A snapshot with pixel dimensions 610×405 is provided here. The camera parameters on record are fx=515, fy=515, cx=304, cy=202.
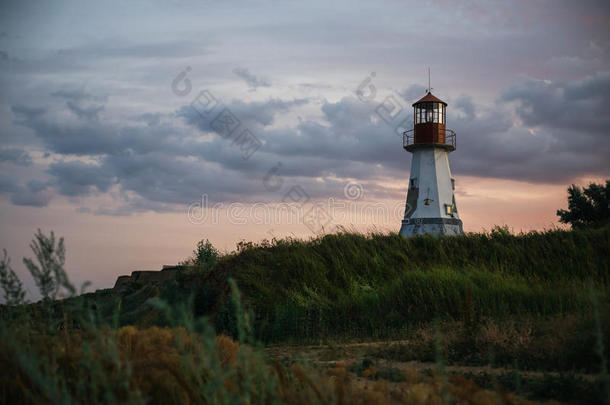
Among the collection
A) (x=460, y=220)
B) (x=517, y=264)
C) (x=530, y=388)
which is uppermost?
(x=460, y=220)

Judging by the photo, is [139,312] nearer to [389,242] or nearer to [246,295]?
[246,295]

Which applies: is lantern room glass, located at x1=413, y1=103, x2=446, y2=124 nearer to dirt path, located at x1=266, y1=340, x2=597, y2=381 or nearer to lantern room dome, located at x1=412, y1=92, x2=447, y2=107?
lantern room dome, located at x1=412, y1=92, x2=447, y2=107

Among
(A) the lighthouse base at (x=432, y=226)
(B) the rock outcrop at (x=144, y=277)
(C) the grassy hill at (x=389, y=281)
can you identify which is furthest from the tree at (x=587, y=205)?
(B) the rock outcrop at (x=144, y=277)

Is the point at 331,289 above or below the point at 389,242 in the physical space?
below

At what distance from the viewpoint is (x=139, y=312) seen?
15.5 metres

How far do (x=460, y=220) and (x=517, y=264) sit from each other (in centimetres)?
1530

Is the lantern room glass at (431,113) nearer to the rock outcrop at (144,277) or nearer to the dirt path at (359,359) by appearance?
the rock outcrop at (144,277)

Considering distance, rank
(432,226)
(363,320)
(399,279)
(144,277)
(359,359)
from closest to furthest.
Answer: (359,359)
(363,320)
(399,279)
(144,277)
(432,226)

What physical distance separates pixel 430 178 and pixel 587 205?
7.83 m

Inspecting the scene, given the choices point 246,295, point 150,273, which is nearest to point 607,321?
point 246,295

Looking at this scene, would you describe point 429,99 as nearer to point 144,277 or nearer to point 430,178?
point 430,178

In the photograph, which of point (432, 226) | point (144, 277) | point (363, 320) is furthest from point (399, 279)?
point (432, 226)

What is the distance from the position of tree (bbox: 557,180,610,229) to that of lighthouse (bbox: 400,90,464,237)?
18.7 feet

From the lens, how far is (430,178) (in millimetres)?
28578
